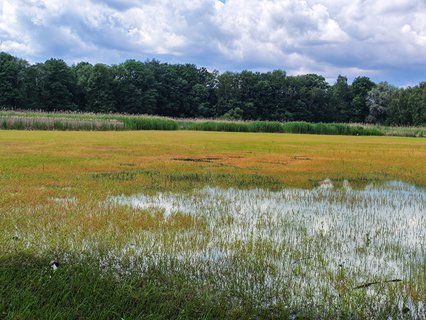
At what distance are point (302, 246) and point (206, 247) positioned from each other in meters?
1.52

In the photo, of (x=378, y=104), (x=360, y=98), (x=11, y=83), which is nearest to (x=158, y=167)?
(x=11, y=83)

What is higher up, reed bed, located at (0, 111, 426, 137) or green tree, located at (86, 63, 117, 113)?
green tree, located at (86, 63, 117, 113)

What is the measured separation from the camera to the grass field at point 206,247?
465cm

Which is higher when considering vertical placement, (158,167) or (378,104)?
(378,104)

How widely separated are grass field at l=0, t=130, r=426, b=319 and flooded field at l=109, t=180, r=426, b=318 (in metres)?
0.02

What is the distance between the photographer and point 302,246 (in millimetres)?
6973

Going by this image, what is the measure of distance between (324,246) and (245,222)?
1.88 metres

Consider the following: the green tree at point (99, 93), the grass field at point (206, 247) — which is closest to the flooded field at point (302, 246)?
the grass field at point (206, 247)

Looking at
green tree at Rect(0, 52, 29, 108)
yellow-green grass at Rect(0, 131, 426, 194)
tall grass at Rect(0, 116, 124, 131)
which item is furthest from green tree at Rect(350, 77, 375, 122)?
yellow-green grass at Rect(0, 131, 426, 194)

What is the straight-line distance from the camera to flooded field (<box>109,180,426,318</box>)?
5250 millimetres

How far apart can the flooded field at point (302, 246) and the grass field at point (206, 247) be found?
0.9 inches

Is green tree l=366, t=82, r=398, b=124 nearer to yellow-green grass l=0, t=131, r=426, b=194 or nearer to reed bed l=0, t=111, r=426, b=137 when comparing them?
reed bed l=0, t=111, r=426, b=137

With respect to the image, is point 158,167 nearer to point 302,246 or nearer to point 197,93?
point 302,246

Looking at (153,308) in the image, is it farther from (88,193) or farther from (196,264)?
(88,193)
